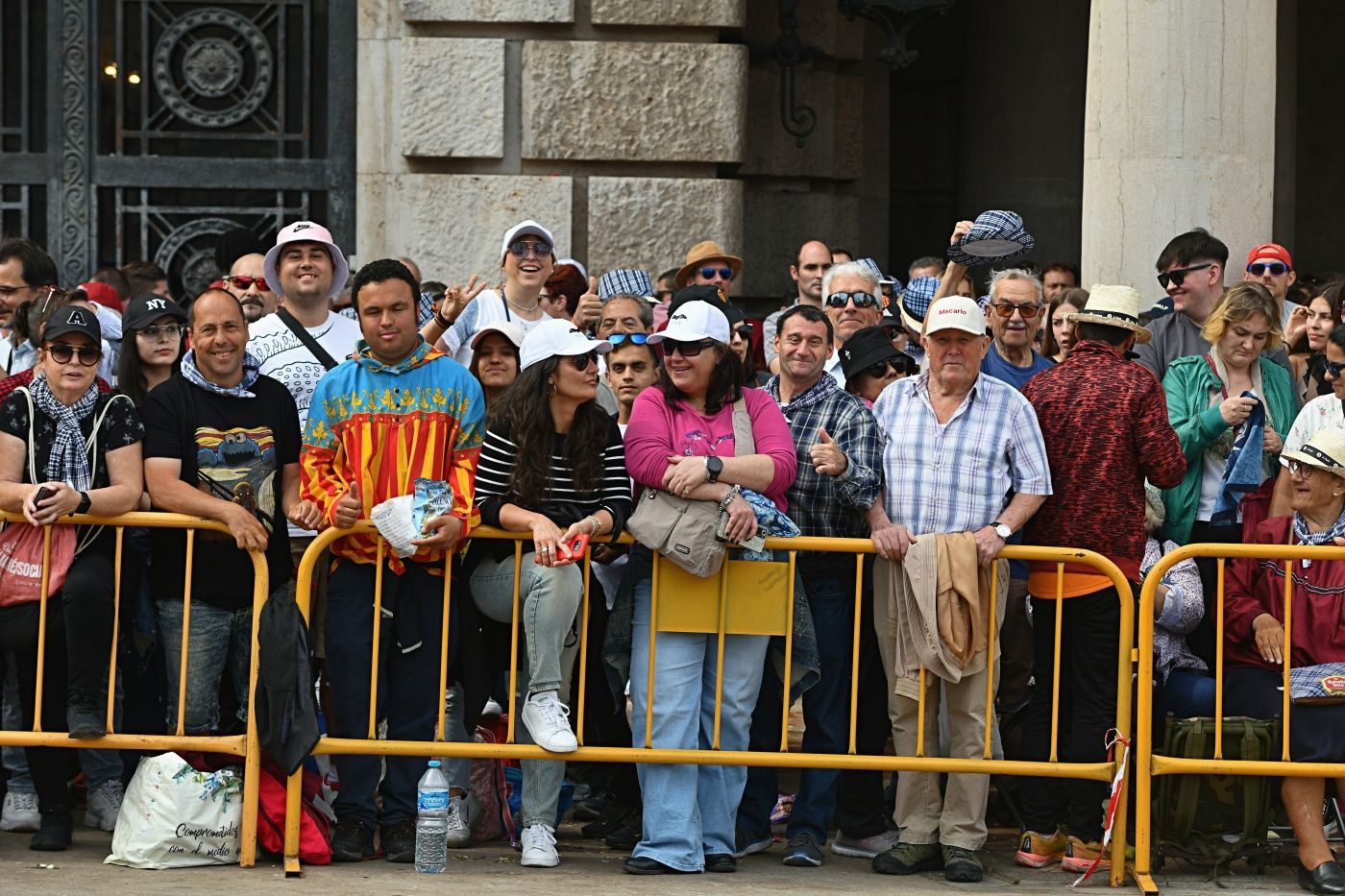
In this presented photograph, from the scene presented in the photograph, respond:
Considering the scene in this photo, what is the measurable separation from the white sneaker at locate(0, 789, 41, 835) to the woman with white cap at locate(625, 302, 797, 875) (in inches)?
90.3

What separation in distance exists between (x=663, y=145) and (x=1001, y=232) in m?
3.23

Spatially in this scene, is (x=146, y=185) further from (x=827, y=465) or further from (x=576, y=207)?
(x=827, y=465)

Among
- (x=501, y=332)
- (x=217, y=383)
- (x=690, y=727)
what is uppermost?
(x=501, y=332)

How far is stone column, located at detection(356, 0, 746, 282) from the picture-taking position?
11055 millimetres

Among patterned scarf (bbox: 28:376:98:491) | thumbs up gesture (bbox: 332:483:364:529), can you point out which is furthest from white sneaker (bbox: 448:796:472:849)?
patterned scarf (bbox: 28:376:98:491)

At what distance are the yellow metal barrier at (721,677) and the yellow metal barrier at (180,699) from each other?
0.16m

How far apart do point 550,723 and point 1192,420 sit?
288 cm

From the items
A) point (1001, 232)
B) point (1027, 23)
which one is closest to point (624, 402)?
point (1001, 232)

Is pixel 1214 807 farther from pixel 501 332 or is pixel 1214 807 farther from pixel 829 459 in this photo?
pixel 501 332

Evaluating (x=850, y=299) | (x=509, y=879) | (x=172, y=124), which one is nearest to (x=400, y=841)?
Answer: (x=509, y=879)

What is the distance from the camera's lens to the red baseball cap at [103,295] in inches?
381

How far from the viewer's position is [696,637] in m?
7.35

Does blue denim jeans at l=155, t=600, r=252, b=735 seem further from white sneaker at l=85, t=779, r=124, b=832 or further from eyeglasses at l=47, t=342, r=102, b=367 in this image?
eyeglasses at l=47, t=342, r=102, b=367

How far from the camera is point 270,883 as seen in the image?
6.96 meters
